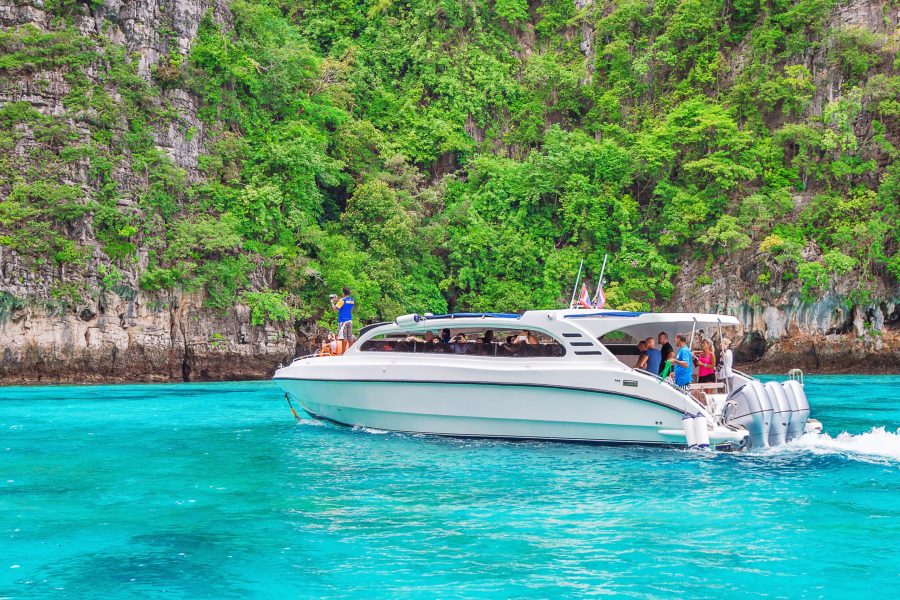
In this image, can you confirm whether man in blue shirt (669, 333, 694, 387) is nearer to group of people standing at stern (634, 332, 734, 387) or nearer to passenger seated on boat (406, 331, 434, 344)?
group of people standing at stern (634, 332, 734, 387)

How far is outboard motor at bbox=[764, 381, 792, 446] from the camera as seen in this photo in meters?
12.1

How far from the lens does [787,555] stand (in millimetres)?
7379

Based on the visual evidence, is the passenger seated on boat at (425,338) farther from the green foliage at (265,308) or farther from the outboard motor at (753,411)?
the green foliage at (265,308)

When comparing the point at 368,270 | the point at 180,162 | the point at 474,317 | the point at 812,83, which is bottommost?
the point at 474,317

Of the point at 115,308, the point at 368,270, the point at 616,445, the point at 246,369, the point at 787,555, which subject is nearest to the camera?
the point at 787,555

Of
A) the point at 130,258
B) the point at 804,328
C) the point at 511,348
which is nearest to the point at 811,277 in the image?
the point at 804,328

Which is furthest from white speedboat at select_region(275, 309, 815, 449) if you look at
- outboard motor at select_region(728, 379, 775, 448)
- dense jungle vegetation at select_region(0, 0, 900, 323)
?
dense jungle vegetation at select_region(0, 0, 900, 323)

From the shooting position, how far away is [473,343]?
46.2 ft

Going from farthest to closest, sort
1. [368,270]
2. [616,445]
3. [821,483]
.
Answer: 1. [368,270]
2. [616,445]
3. [821,483]

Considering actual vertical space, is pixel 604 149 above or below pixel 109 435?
above

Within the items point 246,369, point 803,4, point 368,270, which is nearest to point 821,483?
point 246,369

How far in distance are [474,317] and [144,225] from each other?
21.5m

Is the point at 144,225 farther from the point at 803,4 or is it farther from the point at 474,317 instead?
the point at 803,4

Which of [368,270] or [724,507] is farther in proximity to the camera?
[368,270]
